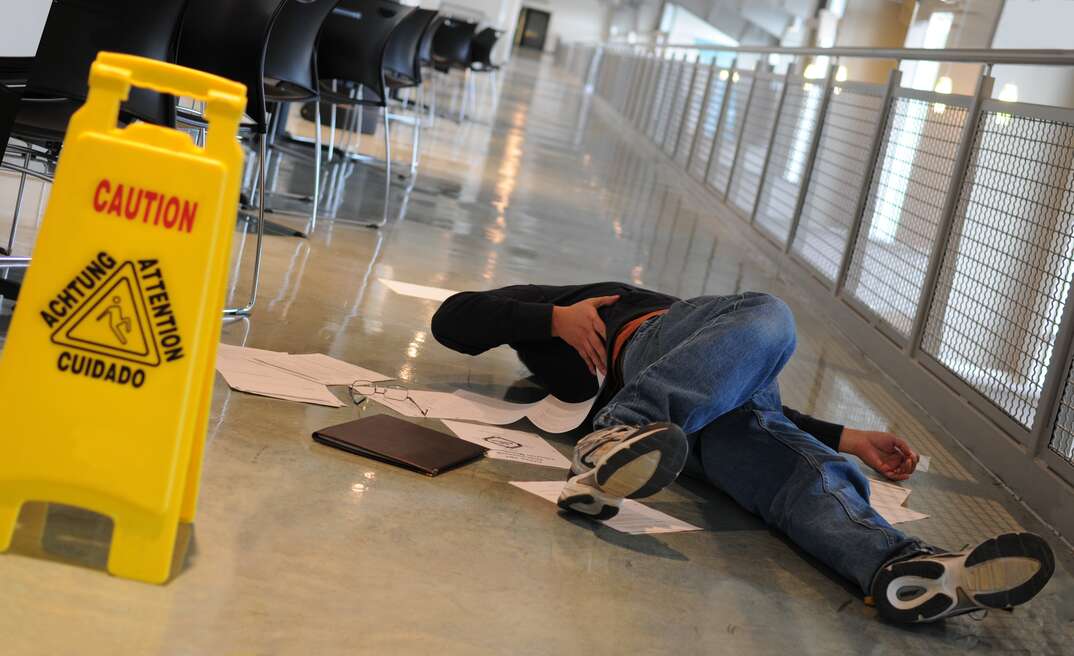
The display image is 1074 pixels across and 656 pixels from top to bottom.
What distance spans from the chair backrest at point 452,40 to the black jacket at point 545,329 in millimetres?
6473

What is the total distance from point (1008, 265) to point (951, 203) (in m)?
0.52

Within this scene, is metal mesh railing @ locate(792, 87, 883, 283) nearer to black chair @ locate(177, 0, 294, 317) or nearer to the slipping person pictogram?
black chair @ locate(177, 0, 294, 317)

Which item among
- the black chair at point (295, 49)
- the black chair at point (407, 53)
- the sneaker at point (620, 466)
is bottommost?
the sneaker at point (620, 466)

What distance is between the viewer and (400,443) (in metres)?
1.95

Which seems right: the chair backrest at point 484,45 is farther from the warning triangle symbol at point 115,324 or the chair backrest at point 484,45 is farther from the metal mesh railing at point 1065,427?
the warning triangle symbol at point 115,324

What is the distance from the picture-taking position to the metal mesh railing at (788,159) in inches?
209

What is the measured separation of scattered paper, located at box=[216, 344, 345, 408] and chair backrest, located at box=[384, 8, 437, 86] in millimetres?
3529

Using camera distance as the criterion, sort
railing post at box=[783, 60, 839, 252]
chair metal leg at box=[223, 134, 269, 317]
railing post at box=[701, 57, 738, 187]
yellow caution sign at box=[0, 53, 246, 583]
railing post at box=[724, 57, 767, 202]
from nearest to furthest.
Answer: yellow caution sign at box=[0, 53, 246, 583] → chair metal leg at box=[223, 134, 269, 317] → railing post at box=[783, 60, 839, 252] → railing post at box=[724, 57, 767, 202] → railing post at box=[701, 57, 738, 187]

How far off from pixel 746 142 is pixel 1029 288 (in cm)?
403

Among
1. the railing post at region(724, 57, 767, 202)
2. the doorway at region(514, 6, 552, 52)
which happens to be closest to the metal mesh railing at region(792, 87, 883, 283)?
the railing post at region(724, 57, 767, 202)

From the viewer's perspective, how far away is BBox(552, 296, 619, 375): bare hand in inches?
83.5

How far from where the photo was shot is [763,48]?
6773mm

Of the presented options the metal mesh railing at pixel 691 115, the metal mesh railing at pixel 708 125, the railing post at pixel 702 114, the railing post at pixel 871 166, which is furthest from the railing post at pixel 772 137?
the metal mesh railing at pixel 691 115

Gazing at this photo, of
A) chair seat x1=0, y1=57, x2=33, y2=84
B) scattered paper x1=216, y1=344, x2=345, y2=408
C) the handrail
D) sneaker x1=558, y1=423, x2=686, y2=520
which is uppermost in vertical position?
the handrail
